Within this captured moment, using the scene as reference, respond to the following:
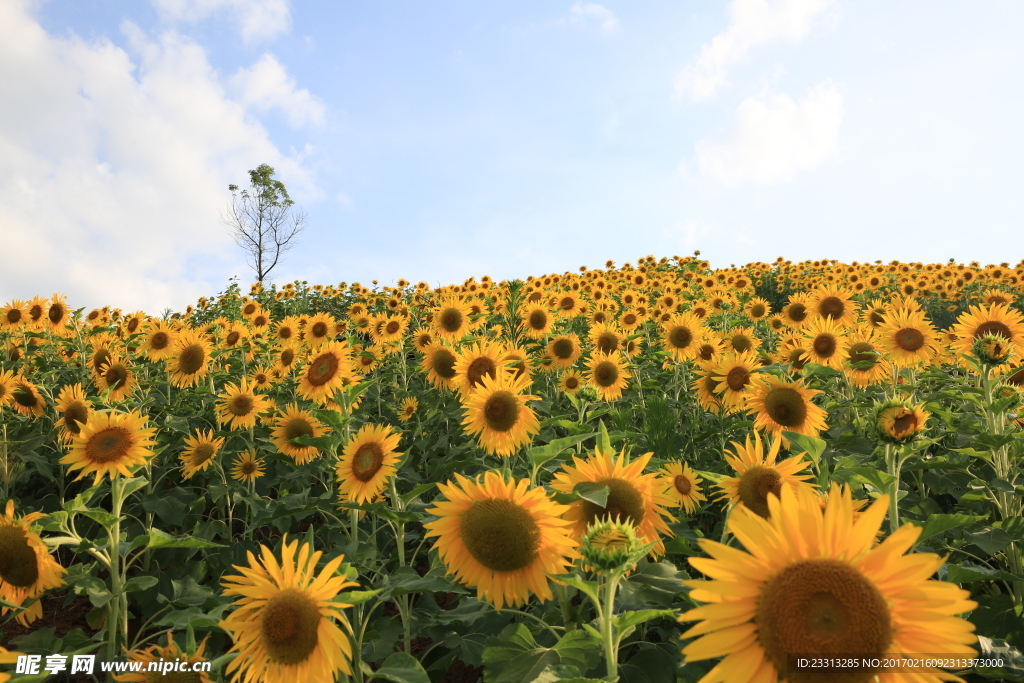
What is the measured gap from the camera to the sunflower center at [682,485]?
3.24 m

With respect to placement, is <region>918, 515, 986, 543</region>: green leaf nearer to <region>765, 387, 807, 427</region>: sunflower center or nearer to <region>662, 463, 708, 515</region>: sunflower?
<region>662, 463, 708, 515</region>: sunflower

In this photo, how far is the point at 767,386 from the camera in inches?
164

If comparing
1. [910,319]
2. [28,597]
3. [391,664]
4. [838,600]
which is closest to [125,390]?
[28,597]

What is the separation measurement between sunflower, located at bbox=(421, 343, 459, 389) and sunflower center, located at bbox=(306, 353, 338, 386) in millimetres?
1089

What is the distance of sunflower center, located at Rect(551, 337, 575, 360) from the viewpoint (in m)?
6.53

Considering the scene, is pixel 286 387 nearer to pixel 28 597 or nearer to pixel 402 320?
pixel 402 320

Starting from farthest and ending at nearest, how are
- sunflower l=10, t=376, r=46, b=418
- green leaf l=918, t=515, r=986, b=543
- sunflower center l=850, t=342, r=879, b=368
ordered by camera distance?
1. sunflower l=10, t=376, r=46, b=418
2. sunflower center l=850, t=342, r=879, b=368
3. green leaf l=918, t=515, r=986, b=543

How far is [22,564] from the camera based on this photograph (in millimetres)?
2520

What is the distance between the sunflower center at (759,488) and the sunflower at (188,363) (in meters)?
5.99

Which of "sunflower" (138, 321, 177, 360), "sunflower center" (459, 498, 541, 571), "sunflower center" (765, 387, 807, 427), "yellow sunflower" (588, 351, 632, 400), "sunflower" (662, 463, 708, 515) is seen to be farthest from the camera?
"sunflower" (138, 321, 177, 360)

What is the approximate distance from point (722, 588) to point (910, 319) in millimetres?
5701

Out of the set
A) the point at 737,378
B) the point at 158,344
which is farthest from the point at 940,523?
the point at 158,344

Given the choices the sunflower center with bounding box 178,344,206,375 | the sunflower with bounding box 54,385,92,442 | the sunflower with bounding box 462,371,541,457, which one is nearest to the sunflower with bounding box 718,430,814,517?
the sunflower with bounding box 462,371,541,457

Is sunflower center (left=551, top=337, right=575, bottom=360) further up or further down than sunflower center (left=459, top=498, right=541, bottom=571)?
further up
